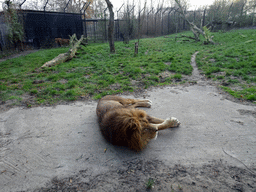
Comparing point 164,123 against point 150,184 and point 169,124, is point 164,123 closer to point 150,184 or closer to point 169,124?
point 169,124

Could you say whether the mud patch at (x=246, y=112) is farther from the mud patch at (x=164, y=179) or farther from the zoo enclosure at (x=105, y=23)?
the zoo enclosure at (x=105, y=23)

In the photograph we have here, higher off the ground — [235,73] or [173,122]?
[235,73]

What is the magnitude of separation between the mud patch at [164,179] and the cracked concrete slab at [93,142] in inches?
4.1

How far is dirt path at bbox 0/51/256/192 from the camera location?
2.00m

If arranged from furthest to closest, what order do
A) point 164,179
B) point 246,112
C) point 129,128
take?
point 246,112, point 129,128, point 164,179

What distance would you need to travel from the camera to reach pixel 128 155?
2.44 metres

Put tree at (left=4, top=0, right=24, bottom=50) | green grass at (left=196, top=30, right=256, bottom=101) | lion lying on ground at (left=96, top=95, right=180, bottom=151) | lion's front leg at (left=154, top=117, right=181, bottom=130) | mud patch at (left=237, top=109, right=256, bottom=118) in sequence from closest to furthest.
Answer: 1. lion lying on ground at (left=96, top=95, right=180, bottom=151)
2. lion's front leg at (left=154, top=117, right=181, bottom=130)
3. mud patch at (left=237, top=109, right=256, bottom=118)
4. green grass at (left=196, top=30, right=256, bottom=101)
5. tree at (left=4, top=0, right=24, bottom=50)

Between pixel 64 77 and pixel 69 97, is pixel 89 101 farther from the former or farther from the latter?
pixel 64 77

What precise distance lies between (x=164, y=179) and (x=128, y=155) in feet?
2.09

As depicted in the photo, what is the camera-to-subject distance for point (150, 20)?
2186cm

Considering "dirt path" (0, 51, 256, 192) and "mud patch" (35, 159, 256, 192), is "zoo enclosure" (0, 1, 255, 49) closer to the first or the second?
"dirt path" (0, 51, 256, 192)

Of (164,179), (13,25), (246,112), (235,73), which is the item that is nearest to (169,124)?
(164,179)

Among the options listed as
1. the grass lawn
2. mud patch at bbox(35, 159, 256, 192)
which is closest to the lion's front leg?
mud patch at bbox(35, 159, 256, 192)

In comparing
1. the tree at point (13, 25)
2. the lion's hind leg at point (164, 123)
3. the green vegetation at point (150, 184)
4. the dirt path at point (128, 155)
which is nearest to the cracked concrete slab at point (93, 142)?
the dirt path at point (128, 155)
